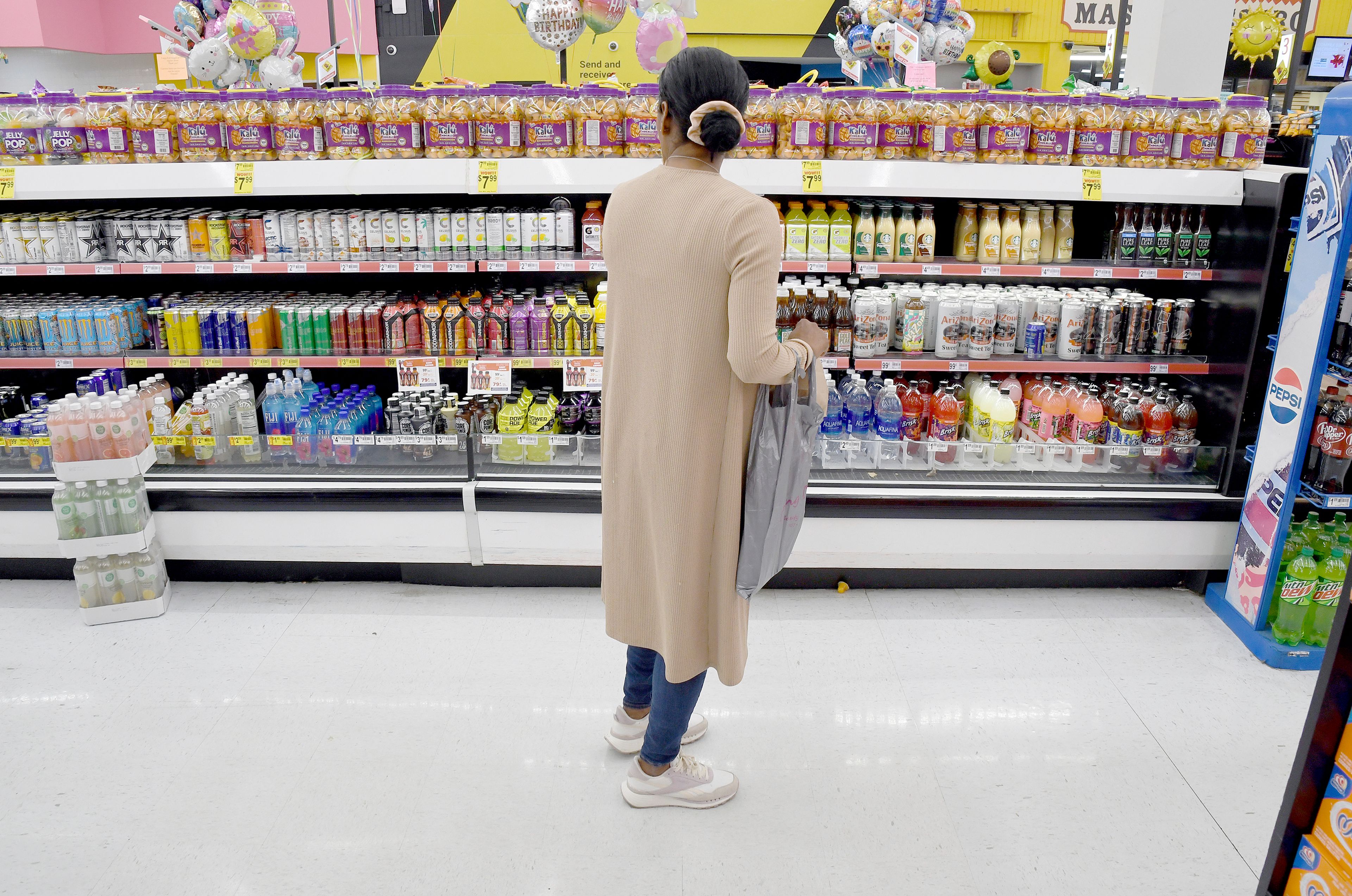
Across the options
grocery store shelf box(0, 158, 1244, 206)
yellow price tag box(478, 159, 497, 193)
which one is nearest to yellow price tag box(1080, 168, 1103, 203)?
grocery store shelf box(0, 158, 1244, 206)

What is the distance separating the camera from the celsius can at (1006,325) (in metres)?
3.51

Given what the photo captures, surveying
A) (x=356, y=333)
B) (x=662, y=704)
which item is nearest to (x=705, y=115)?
(x=662, y=704)

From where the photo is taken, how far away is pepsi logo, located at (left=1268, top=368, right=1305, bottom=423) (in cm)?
300

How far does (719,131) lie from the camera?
5.89 ft

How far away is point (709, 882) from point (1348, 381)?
2.54 metres

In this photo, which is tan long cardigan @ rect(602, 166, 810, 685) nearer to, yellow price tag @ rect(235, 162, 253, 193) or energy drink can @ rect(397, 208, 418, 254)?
energy drink can @ rect(397, 208, 418, 254)

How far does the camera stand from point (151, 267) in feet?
11.3

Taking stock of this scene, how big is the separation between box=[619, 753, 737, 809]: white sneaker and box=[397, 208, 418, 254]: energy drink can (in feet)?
6.84

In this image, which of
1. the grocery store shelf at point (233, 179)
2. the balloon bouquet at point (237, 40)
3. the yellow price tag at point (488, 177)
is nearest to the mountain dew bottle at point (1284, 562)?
the yellow price tag at point (488, 177)

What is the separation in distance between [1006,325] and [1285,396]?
958mm

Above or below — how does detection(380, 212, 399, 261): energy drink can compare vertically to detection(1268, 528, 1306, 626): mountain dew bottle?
above

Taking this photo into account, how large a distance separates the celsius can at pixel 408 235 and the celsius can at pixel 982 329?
214cm

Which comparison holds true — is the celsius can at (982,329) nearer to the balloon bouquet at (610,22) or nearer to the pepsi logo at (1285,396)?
the pepsi logo at (1285,396)

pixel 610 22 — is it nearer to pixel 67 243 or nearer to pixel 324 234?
pixel 324 234
